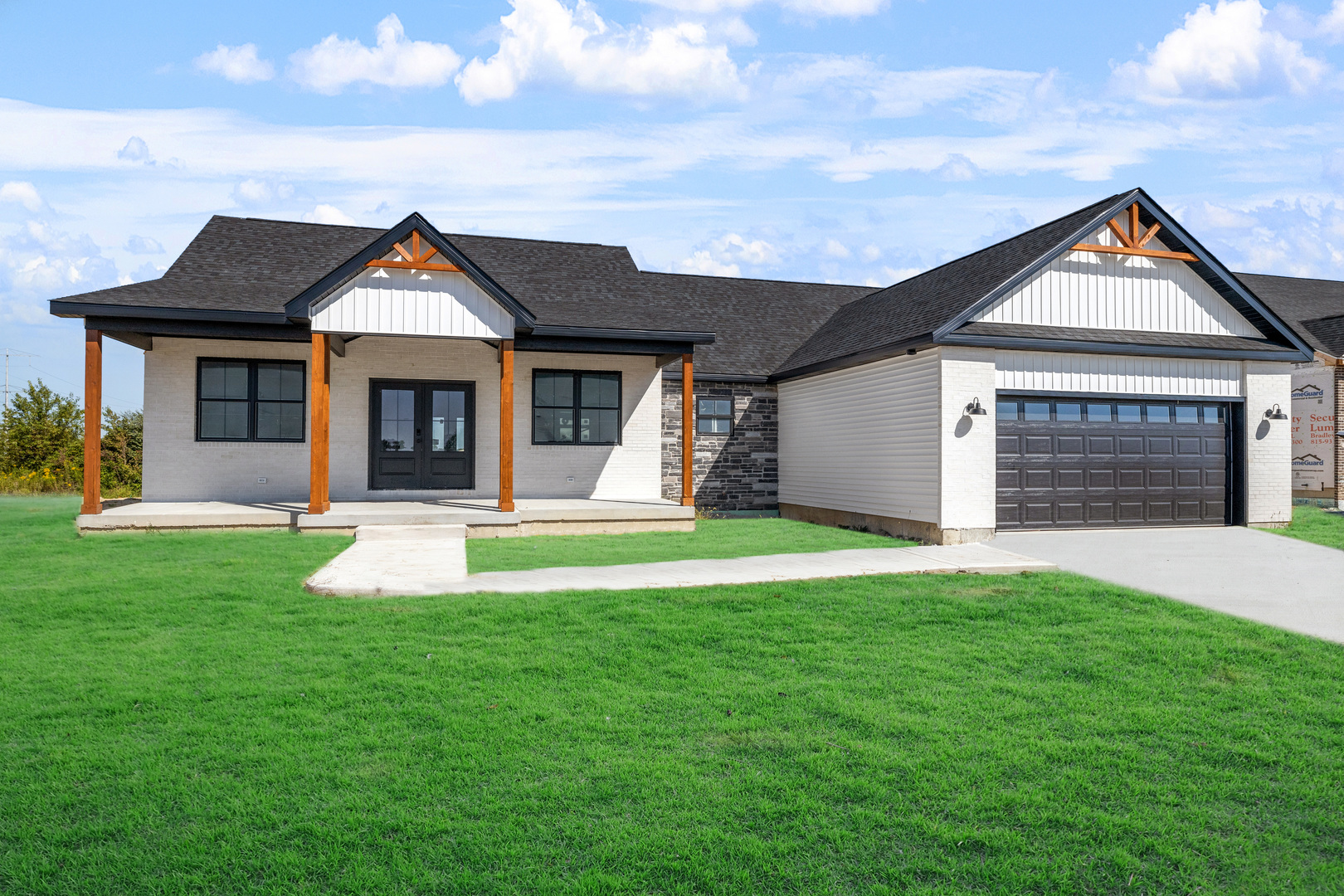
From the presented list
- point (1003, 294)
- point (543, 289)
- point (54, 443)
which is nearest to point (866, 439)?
point (1003, 294)

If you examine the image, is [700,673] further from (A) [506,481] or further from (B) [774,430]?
(B) [774,430]

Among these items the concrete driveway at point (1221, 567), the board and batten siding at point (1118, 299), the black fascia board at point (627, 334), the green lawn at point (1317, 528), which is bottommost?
the concrete driveway at point (1221, 567)

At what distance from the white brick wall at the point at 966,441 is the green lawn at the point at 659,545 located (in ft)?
3.38

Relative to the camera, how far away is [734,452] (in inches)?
752

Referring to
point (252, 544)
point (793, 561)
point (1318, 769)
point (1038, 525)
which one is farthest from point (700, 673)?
point (1038, 525)

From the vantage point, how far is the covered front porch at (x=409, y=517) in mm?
13469

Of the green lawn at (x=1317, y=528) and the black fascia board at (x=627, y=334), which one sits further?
the black fascia board at (x=627, y=334)

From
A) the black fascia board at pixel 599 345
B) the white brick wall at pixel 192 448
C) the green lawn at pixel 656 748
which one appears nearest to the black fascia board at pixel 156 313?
the white brick wall at pixel 192 448

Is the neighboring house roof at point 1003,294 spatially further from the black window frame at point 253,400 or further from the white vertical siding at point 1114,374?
the black window frame at point 253,400

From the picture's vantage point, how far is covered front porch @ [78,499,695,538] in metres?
13.5

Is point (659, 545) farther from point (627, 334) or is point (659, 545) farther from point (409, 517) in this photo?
point (627, 334)

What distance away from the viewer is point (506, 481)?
14.4 m

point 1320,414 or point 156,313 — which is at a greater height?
point 156,313

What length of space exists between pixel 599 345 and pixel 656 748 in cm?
1139
